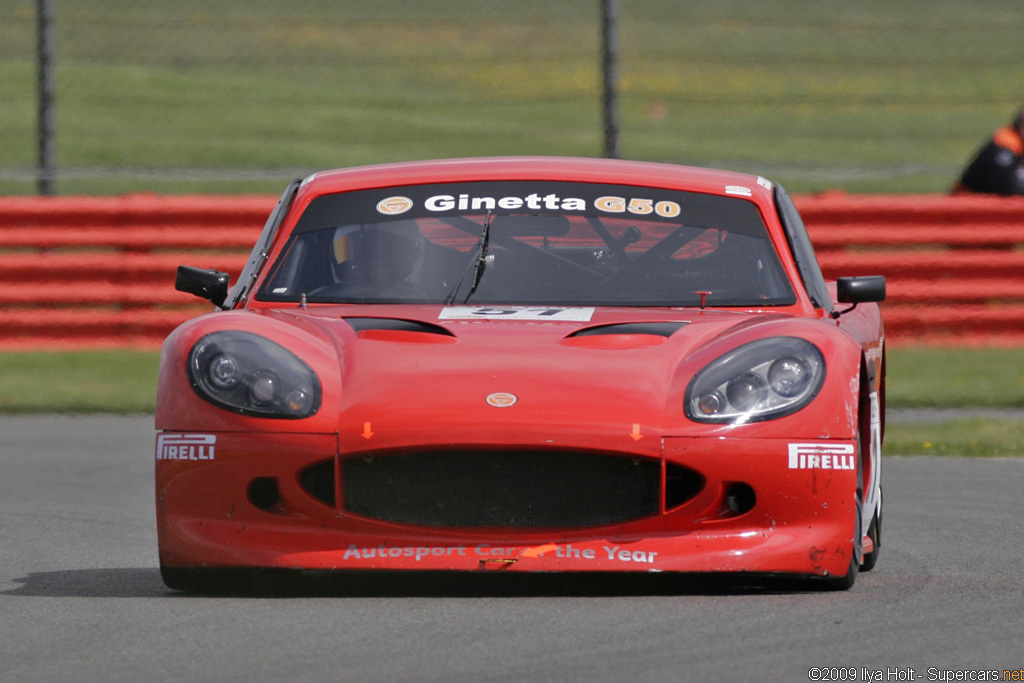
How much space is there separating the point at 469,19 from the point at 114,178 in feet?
39.6

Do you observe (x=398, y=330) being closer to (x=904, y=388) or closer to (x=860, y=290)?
(x=860, y=290)

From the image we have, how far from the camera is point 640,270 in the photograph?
557 cm

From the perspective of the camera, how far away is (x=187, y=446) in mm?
4773

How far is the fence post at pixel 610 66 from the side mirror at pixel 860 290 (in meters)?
7.15

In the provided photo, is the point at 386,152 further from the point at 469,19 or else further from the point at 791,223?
the point at 791,223

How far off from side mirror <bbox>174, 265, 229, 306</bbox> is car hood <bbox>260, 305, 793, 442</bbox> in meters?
0.70

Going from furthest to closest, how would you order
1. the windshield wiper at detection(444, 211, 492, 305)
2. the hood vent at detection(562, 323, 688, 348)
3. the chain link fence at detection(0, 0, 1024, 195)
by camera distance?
the chain link fence at detection(0, 0, 1024, 195) → the windshield wiper at detection(444, 211, 492, 305) → the hood vent at detection(562, 323, 688, 348)

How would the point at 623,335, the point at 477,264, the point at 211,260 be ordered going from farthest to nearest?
the point at 211,260 < the point at 477,264 < the point at 623,335

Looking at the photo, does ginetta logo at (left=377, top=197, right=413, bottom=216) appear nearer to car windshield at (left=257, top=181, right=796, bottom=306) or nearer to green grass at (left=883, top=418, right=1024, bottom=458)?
car windshield at (left=257, top=181, right=796, bottom=306)

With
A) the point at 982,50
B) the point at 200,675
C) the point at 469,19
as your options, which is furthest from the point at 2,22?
the point at 982,50

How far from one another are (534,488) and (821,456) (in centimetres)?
68

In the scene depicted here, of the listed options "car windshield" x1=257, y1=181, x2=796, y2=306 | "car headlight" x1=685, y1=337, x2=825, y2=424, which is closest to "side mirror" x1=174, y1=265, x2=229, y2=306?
"car windshield" x1=257, y1=181, x2=796, y2=306

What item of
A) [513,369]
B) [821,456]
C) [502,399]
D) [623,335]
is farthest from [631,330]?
[821,456]

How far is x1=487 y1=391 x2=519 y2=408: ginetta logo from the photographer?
15.2 ft
